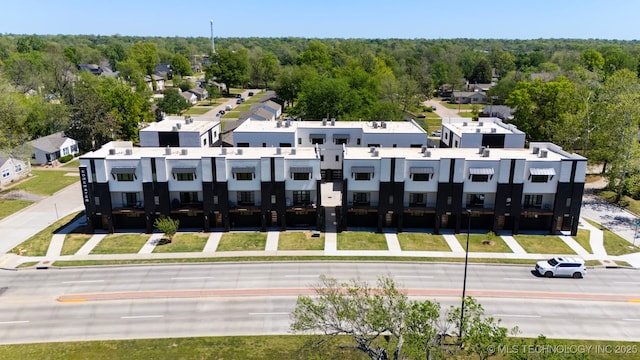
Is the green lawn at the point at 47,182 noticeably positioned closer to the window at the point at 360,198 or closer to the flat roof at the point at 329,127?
the flat roof at the point at 329,127

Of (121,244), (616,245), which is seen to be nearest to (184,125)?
(121,244)

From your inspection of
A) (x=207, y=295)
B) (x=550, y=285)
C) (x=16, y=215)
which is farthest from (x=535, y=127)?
(x=16, y=215)

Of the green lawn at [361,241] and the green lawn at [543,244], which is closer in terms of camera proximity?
the green lawn at [543,244]

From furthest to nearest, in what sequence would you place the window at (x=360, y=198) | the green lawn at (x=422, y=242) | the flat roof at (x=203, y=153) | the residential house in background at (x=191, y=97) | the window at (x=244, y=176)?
the residential house in background at (x=191, y=97), the window at (x=360, y=198), the flat roof at (x=203, y=153), the window at (x=244, y=176), the green lawn at (x=422, y=242)

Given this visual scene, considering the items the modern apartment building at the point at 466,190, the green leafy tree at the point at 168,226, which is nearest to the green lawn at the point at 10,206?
the green leafy tree at the point at 168,226

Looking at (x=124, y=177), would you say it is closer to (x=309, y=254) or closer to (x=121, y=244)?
(x=121, y=244)
